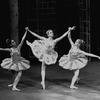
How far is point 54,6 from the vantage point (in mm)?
18453

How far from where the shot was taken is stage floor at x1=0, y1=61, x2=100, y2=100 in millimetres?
11547

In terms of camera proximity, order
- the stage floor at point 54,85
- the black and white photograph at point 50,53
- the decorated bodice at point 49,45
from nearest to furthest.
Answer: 1. the stage floor at point 54,85
2. the black and white photograph at point 50,53
3. the decorated bodice at point 49,45

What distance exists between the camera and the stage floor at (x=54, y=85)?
455 inches

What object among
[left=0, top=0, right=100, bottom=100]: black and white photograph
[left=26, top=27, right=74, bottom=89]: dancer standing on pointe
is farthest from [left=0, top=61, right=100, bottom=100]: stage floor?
[left=26, top=27, right=74, bottom=89]: dancer standing on pointe

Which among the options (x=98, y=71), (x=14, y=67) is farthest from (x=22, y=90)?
(x=98, y=71)

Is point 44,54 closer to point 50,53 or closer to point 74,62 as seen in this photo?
point 50,53

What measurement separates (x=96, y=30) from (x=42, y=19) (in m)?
2.54

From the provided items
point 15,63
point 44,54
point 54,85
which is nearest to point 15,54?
point 15,63

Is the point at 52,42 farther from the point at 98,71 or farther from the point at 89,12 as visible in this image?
the point at 89,12

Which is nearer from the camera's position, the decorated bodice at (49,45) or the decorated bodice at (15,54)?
the decorated bodice at (15,54)

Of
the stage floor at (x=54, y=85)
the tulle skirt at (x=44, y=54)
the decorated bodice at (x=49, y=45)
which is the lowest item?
the stage floor at (x=54, y=85)

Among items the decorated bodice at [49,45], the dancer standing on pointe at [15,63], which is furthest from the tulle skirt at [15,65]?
the decorated bodice at [49,45]

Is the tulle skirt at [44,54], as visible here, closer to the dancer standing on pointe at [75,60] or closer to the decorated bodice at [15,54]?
the dancer standing on pointe at [75,60]

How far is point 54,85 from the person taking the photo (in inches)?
517
